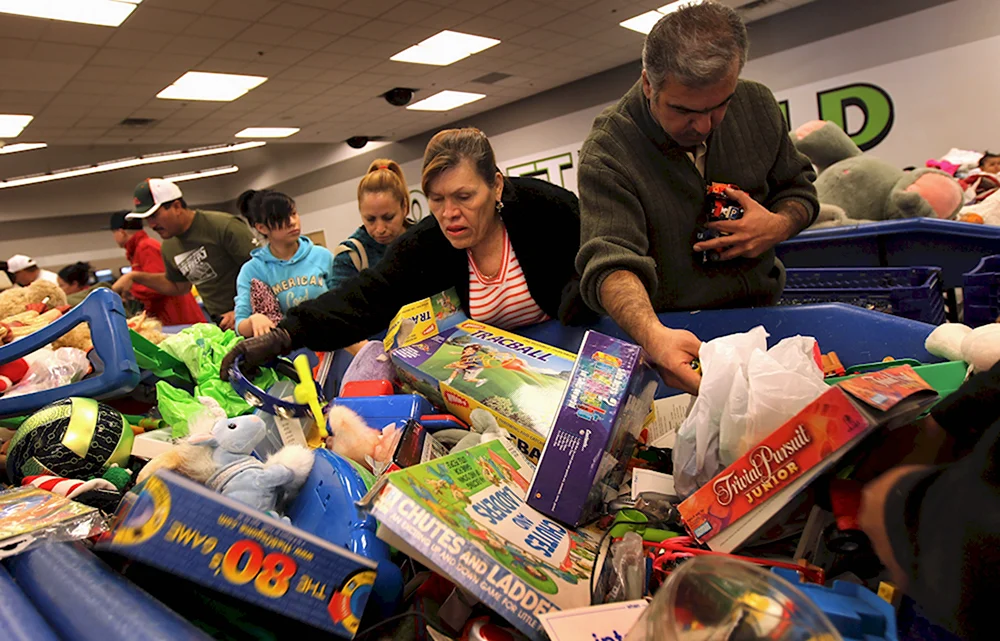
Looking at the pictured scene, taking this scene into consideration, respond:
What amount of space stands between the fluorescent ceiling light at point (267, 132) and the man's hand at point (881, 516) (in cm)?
1171

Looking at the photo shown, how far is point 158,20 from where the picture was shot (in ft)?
18.9

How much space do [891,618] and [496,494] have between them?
1.42 feet

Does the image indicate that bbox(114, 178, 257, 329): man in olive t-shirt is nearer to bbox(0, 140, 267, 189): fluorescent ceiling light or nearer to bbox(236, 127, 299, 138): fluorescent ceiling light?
bbox(236, 127, 299, 138): fluorescent ceiling light

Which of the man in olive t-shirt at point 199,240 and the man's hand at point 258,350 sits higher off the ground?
the man in olive t-shirt at point 199,240

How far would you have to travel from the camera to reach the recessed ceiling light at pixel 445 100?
1060cm

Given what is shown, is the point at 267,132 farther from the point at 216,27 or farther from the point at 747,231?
the point at 747,231

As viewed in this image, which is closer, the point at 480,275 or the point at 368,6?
the point at 480,275

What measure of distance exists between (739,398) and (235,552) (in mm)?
621

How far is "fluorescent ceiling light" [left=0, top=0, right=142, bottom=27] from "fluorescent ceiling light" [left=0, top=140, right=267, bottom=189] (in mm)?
6933

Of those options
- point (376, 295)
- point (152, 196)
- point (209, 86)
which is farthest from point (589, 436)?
point (209, 86)

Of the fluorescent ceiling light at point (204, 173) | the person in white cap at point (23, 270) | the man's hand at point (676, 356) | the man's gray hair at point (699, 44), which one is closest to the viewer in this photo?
the man's hand at point (676, 356)

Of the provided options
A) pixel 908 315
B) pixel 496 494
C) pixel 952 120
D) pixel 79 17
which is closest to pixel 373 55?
pixel 79 17

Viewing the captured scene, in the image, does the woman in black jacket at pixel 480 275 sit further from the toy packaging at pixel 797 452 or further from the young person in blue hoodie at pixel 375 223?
the young person in blue hoodie at pixel 375 223

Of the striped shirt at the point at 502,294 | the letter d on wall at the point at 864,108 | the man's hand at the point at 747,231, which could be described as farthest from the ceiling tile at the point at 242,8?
the letter d on wall at the point at 864,108
